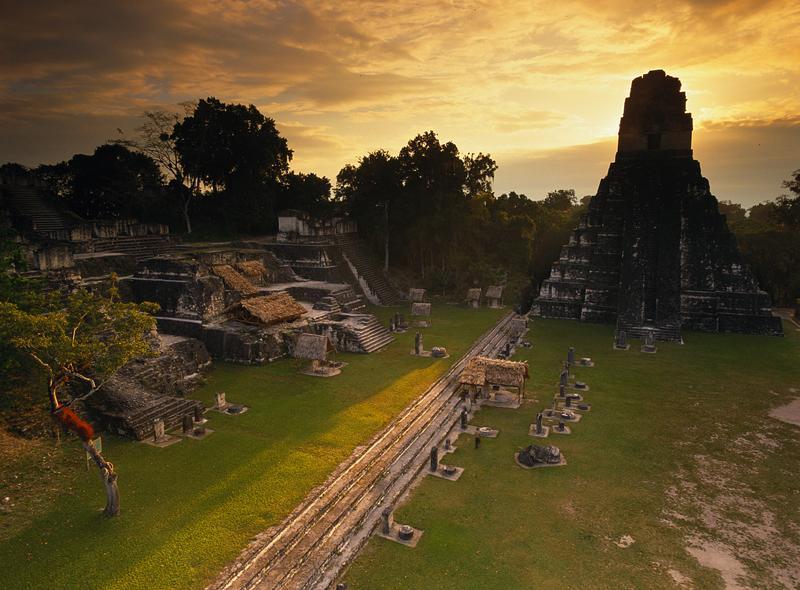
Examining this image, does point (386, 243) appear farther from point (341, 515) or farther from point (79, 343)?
point (341, 515)

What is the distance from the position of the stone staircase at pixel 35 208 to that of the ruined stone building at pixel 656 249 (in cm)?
3341

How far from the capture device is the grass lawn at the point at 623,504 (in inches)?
359

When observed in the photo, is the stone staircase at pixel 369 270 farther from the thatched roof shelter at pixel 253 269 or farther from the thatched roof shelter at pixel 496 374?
the thatched roof shelter at pixel 496 374

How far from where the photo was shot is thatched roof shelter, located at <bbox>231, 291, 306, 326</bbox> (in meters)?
22.2

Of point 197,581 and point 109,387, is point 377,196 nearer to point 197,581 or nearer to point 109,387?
point 109,387

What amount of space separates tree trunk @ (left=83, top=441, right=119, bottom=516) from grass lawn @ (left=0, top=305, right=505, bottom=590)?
270 millimetres

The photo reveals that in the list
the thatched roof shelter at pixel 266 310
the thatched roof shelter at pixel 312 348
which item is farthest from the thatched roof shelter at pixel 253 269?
the thatched roof shelter at pixel 312 348

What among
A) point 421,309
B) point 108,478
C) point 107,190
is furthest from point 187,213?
point 108,478

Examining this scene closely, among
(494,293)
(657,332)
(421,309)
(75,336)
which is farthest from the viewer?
(494,293)

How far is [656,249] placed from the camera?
30.3m

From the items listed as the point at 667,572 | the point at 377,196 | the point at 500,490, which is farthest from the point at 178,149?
the point at 667,572

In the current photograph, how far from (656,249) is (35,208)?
41.9 meters

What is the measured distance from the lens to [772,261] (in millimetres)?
33750

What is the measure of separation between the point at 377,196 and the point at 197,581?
33.5 metres
